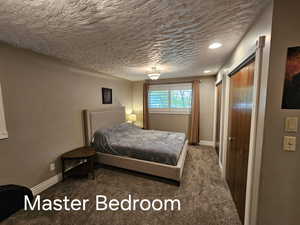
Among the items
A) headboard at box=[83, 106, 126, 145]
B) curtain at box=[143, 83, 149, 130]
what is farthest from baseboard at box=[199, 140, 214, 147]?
headboard at box=[83, 106, 126, 145]

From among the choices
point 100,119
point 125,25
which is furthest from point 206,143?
point 125,25

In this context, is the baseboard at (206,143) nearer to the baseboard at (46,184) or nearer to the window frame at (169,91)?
the window frame at (169,91)

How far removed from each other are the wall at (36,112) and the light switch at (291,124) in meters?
3.20

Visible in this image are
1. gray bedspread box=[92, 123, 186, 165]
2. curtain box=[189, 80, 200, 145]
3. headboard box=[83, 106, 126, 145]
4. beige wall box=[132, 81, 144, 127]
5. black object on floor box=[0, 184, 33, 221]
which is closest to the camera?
black object on floor box=[0, 184, 33, 221]

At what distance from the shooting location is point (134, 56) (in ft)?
7.63

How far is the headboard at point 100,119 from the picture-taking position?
3.01 meters

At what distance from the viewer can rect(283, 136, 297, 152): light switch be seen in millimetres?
1032

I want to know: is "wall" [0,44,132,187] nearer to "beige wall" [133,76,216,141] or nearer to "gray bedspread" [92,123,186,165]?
"gray bedspread" [92,123,186,165]

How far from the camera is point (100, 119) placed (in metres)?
3.37

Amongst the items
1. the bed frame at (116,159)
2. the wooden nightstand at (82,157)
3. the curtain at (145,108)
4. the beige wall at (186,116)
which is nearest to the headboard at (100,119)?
the bed frame at (116,159)

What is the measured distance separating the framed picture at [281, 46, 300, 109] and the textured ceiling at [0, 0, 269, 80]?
1.65 ft

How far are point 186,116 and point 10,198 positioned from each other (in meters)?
4.37

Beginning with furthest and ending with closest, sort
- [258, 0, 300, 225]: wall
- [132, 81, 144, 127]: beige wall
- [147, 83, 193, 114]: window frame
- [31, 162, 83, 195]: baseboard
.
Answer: [132, 81, 144, 127]: beige wall < [147, 83, 193, 114]: window frame < [31, 162, 83, 195]: baseboard < [258, 0, 300, 225]: wall

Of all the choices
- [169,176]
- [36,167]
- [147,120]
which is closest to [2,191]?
[36,167]
